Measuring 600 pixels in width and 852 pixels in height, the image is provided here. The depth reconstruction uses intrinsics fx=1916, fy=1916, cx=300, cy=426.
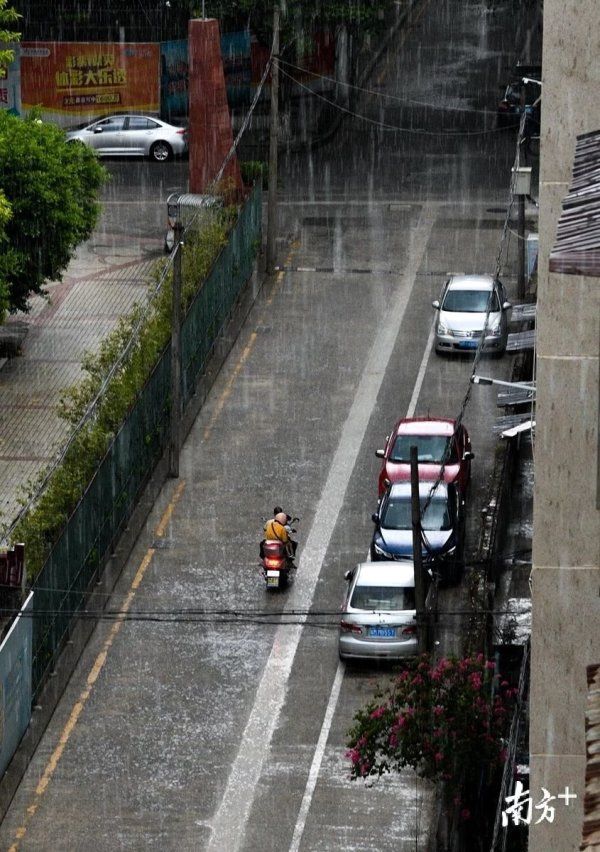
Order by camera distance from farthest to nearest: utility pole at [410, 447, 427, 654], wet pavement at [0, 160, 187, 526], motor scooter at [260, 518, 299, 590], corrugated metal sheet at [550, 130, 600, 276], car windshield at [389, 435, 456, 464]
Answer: wet pavement at [0, 160, 187, 526], car windshield at [389, 435, 456, 464], motor scooter at [260, 518, 299, 590], utility pole at [410, 447, 427, 654], corrugated metal sheet at [550, 130, 600, 276]

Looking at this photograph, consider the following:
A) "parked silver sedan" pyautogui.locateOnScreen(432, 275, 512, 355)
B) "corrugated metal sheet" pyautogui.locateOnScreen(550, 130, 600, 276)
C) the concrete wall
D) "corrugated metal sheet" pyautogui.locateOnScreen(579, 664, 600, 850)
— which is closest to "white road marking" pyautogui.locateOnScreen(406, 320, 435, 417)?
"parked silver sedan" pyautogui.locateOnScreen(432, 275, 512, 355)

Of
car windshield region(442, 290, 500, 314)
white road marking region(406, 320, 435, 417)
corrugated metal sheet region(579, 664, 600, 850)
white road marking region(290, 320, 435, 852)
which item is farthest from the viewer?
car windshield region(442, 290, 500, 314)

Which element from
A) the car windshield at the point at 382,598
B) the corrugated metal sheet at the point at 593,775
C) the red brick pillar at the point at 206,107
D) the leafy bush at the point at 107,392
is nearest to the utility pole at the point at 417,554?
the car windshield at the point at 382,598

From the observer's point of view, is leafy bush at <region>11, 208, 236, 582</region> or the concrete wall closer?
the concrete wall

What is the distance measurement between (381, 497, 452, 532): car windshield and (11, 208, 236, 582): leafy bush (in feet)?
16.1

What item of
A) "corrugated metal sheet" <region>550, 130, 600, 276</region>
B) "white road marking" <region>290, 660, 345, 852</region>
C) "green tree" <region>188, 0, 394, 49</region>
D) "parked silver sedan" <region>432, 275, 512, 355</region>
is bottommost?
"white road marking" <region>290, 660, 345, 852</region>

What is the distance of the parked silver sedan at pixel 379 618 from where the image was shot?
29.1 m

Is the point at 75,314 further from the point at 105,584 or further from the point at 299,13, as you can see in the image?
the point at 299,13

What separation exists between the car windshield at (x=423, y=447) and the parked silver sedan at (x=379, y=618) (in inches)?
190

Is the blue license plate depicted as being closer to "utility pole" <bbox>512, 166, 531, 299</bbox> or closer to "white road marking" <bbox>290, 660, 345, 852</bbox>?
"white road marking" <bbox>290, 660, 345, 852</bbox>

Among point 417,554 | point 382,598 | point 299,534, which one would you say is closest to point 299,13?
point 299,534

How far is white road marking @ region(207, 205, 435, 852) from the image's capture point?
1011 inches

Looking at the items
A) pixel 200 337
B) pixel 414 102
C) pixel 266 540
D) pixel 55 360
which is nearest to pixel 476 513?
pixel 266 540

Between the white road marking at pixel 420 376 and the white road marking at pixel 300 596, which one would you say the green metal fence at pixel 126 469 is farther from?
the white road marking at pixel 420 376
